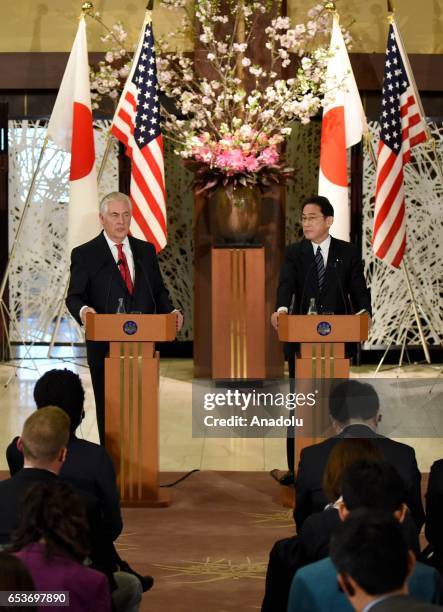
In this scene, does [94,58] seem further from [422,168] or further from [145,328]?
[145,328]

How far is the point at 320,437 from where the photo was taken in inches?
235

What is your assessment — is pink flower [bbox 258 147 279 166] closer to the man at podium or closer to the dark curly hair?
the man at podium

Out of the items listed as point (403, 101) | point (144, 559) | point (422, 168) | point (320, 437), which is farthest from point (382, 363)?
point (144, 559)

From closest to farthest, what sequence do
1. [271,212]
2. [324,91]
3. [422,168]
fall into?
1. [324,91]
2. [271,212]
3. [422,168]

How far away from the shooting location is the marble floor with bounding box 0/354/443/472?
721cm

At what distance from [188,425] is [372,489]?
537 cm

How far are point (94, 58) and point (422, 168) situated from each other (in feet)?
10.6

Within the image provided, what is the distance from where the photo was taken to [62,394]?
452 cm

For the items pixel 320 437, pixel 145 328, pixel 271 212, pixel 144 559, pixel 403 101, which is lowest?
pixel 144 559

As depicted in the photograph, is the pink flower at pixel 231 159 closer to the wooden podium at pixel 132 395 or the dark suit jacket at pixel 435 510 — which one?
the wooden podium at pixel 132 395

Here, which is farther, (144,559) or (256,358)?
(256,358)

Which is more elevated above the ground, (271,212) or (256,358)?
(271,212)

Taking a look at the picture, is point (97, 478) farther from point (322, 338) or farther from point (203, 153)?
point (203, 153)

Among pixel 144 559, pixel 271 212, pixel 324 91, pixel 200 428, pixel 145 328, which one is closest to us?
pixel 144 559
